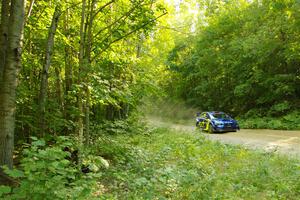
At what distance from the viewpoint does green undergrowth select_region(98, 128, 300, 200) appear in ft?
15.3

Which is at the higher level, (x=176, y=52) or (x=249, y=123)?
(x=176, y=52)

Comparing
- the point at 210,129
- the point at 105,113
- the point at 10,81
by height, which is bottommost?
the point at 210,129

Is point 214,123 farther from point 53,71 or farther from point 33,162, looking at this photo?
point 33,162

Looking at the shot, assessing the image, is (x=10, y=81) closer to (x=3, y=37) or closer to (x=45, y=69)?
(x=3, y=37)

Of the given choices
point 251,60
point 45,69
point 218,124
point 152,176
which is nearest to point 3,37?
point 45,69

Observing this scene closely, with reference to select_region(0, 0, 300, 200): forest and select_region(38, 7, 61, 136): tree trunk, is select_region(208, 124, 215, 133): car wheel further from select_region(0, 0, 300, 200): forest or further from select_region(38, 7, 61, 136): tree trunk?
select_region(38, 7, 61, 136): tree trunk

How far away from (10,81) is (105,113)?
8687 millimetres

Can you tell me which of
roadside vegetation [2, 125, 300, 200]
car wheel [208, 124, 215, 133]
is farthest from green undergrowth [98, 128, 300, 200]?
car wheel [208, 124, 215, 133]

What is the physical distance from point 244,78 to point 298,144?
11.8 meters

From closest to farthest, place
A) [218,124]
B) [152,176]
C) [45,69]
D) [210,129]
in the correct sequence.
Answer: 1. [152,176]
2. [45,69]
3. [218,124]
4. [210,129]

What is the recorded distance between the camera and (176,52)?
31.3m

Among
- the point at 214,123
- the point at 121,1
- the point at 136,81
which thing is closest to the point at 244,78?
the point at 214,123

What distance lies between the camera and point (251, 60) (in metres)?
20.3

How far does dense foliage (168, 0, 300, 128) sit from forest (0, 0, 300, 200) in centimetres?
13
